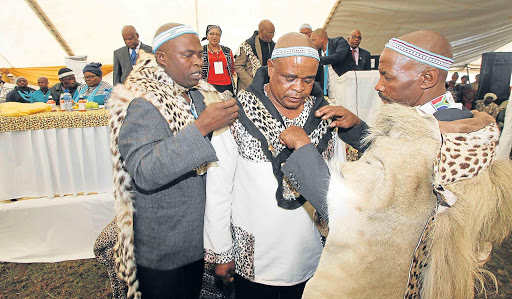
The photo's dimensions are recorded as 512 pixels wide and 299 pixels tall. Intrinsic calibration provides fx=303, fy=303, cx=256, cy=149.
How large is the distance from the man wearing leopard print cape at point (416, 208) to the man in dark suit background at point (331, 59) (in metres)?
3.22

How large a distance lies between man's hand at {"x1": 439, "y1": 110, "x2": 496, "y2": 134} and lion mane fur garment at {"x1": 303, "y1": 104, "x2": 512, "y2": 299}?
0.03 m

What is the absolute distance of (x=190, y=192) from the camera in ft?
5.46

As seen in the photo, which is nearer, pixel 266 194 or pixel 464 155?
pixel 464 155

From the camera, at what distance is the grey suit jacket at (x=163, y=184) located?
1.38 m

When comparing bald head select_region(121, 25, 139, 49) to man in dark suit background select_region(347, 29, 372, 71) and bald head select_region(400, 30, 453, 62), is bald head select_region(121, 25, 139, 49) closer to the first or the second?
man in dark suit background select_region(347, 29, 372, 71)

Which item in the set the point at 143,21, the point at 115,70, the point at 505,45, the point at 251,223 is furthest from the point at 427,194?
the point at 505,45

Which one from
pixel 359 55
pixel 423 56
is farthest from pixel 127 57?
pixel 423 56

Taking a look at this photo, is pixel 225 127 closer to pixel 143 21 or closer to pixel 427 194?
pixel 427 194

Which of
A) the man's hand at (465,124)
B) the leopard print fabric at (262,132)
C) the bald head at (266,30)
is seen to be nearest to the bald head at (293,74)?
the leopard print fabric at (262,132)

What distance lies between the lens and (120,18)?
30.8 feet

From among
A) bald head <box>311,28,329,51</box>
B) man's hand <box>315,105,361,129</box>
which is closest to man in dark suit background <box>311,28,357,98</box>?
bald head <box>311,28,329,51</box>

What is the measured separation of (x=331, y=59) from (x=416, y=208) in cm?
382

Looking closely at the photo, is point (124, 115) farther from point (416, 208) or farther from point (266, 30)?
point (266, 30)

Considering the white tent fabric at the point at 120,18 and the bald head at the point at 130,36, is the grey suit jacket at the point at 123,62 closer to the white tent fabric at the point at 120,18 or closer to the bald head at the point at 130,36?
the bald head at the point at 130,36
